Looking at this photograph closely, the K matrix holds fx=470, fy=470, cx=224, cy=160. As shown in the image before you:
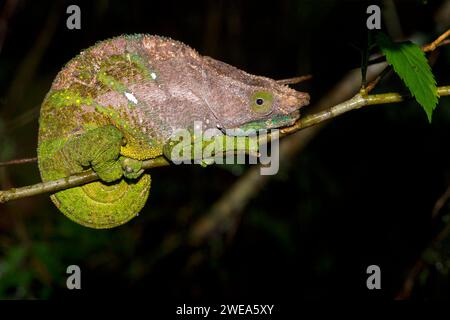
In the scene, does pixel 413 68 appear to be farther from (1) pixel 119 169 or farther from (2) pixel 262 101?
(1) pixel 119 169

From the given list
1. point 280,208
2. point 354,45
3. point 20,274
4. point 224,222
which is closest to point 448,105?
point 280,208

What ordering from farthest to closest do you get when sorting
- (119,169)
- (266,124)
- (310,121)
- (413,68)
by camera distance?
(266,124)
(119,169)
(310,121)
(413,68)

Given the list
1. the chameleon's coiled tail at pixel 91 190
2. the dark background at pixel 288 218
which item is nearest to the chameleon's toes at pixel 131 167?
the chameleon's coiled tail at pixel 91 190

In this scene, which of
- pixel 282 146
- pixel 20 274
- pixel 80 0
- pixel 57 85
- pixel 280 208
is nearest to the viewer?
pixel 57 85

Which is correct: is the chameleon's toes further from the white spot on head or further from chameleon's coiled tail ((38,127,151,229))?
the white spot on head

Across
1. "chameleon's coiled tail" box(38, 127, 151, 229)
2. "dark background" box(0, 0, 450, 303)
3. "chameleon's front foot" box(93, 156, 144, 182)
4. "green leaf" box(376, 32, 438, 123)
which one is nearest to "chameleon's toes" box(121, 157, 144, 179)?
"chameleon's front foot" box(93, 156, 144, 182)

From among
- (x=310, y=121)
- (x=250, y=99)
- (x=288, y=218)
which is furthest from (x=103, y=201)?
(x=288, y=218)

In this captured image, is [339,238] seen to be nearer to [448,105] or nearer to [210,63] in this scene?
[448,105]
